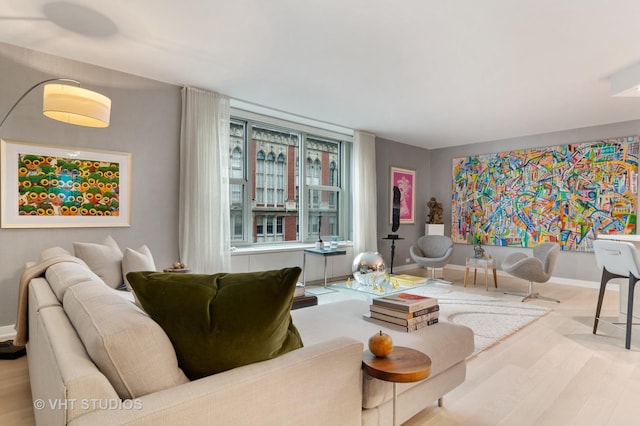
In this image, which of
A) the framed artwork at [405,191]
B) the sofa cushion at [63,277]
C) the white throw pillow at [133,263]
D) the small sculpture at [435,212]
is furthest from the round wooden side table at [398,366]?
the small sculpture at [435,212]

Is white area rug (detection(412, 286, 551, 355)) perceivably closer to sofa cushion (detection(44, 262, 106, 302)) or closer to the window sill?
the window sill

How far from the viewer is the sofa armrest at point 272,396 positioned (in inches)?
34.0

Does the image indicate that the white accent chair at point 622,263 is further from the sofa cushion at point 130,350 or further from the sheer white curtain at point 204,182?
the sheer white curtain at point 204,182

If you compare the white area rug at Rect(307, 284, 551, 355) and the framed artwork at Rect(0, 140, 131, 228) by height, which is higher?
the framed artwork at Rect(0, 140, 131, 228)

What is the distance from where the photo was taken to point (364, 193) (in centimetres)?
614

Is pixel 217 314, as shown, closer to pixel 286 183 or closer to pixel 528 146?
pixel 286 183

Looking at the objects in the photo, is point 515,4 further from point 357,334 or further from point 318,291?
point 318,291

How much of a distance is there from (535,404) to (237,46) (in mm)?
3486

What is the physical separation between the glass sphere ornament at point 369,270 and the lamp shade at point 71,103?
8.93 ft

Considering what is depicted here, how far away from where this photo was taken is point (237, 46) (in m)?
3.09

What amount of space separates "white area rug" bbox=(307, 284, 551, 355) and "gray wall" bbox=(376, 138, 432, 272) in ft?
5.89

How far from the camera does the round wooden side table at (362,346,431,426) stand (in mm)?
1296

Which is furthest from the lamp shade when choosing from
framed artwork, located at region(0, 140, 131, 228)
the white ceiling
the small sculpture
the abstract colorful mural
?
the abstract colorful mural

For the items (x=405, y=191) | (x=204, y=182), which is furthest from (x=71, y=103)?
(x=405, y=191)
